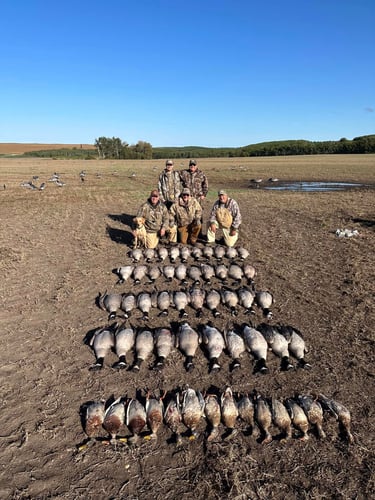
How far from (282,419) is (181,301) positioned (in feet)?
9.22

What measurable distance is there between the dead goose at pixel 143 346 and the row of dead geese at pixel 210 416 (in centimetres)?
77

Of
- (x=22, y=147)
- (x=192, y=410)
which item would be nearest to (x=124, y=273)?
(x=192, y=410)

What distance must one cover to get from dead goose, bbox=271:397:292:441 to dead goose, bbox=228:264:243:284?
3.62 m

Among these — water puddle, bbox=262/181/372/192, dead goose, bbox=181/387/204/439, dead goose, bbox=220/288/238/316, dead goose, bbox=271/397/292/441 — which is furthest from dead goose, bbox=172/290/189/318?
water puddle, bbox=262/181/372/192

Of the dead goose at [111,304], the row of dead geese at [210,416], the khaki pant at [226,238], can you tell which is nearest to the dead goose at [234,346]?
the row of dead geese at [210,416]

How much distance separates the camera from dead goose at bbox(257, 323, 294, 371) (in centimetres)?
471

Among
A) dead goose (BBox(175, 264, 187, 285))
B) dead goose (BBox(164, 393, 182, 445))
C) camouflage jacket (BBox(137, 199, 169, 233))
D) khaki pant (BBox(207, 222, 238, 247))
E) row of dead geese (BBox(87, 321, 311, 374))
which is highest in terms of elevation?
camouflage jacket (BBox(137, 199, 169, 233))

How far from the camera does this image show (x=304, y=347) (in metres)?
4.96

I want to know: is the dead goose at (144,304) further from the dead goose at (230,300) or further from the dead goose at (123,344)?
the dead goose at (230,300)

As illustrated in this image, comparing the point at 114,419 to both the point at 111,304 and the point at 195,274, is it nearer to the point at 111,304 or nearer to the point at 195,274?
the point at 111,304

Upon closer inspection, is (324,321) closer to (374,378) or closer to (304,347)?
(304,347)

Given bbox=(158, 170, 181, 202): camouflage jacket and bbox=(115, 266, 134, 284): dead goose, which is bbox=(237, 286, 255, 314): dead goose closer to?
bbox=(115, 266, 134, 284): dead goose

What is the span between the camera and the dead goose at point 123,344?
470cm

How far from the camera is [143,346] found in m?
4.91
